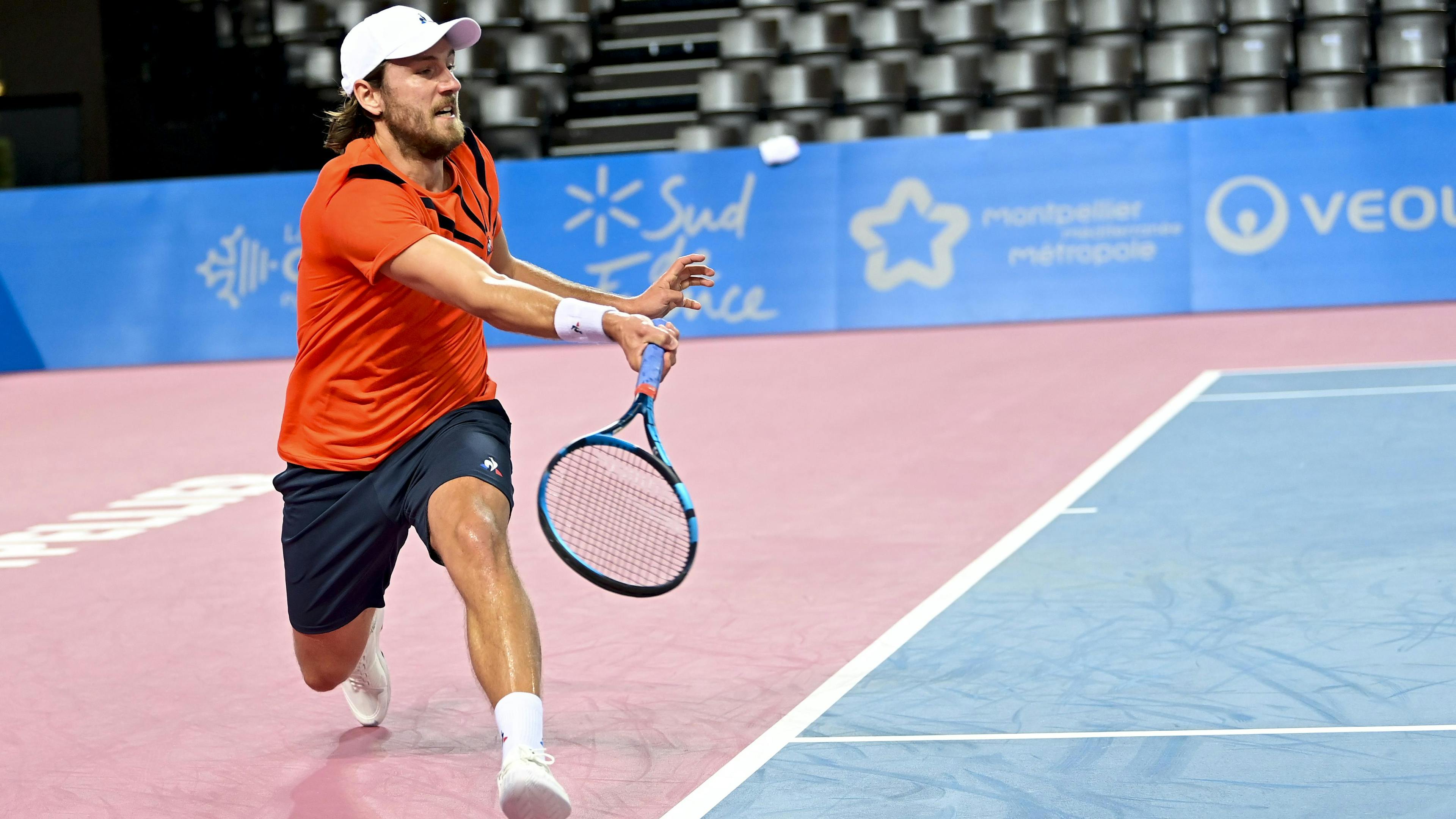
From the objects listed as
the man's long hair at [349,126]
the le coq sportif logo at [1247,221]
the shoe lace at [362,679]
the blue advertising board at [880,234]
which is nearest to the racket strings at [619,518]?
the shoe lace at [362,679]

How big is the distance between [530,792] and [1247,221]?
405 inches

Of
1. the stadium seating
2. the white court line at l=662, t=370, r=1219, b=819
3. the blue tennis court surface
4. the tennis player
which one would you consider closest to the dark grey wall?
the stadium seating

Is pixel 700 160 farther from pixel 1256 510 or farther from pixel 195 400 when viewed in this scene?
pixel 1256 510

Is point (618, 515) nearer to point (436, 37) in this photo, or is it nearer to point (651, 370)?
point (651, 370)

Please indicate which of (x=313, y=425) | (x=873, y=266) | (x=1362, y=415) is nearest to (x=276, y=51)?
(x=873, y=266)

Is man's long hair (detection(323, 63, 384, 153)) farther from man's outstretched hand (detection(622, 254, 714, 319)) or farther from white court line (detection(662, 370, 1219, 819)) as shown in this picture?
white court line (detection(662, 370, 1219, 819))

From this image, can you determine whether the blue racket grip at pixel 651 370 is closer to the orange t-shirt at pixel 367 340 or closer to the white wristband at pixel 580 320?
the white wristband at pixel 580 320

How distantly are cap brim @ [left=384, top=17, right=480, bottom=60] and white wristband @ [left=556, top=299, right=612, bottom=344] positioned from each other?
2.32 feet

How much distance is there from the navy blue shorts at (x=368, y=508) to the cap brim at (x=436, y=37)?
0.81 meters

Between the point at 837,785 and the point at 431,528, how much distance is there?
103 cm

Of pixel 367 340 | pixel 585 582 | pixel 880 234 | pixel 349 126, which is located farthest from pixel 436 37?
pixel 880 234

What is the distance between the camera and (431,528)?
3604 millimetres

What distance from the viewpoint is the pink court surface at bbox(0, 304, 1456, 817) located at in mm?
4004

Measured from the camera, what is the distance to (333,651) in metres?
4.15
